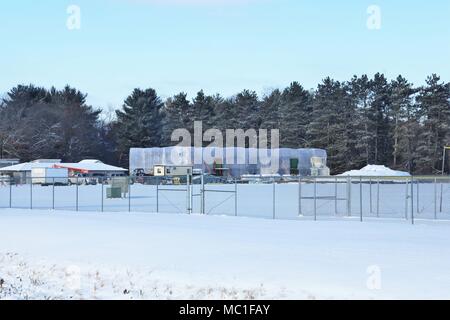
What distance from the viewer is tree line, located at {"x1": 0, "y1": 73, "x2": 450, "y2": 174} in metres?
85.5

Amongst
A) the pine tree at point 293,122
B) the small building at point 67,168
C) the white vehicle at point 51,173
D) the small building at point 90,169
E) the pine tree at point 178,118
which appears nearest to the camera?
the white vehicle at point 51,173

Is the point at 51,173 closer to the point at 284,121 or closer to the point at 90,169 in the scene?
the point at 90,169

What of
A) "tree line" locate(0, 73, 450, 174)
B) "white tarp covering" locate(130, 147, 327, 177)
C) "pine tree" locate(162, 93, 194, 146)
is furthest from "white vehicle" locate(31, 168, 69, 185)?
"pine tree" locate(162, 93, 194, 146)

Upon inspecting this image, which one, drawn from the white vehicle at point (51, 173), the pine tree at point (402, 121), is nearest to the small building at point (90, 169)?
the white vehicle at point (51, 173)

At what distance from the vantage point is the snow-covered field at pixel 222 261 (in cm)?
1025

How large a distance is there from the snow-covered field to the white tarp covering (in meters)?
53.2

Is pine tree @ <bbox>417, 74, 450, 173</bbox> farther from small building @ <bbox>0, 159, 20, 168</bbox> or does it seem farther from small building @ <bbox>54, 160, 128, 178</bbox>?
small building @ <bbox>0, 159, 20, 168</bbox>

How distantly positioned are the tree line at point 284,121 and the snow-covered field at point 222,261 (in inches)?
2552

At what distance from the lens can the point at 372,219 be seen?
27.1 m

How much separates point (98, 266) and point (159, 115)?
84396 millimetres

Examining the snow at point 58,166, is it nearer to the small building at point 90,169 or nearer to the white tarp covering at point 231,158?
the small building at point 90,169
